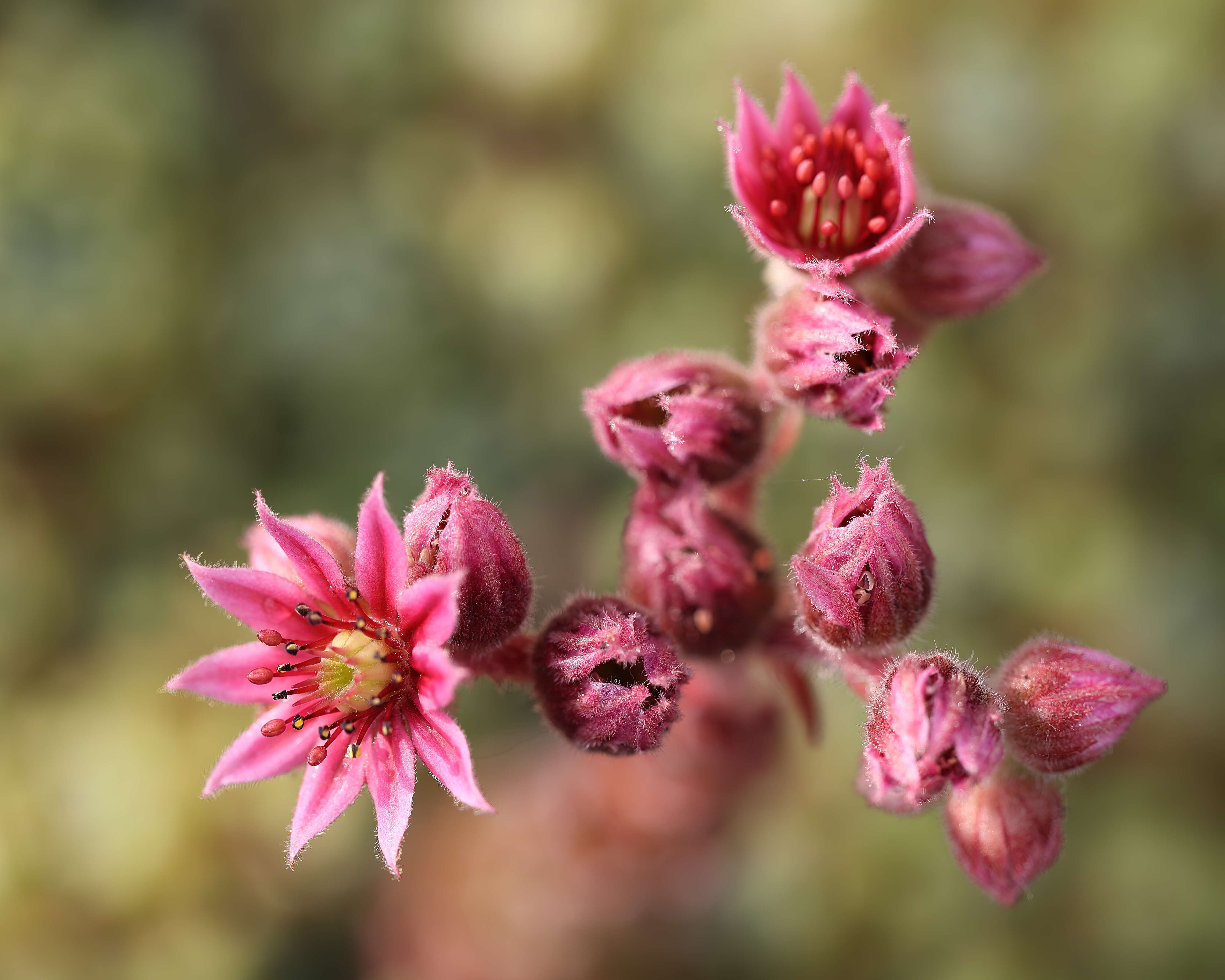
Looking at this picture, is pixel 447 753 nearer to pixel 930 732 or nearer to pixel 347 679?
pixel 347 679

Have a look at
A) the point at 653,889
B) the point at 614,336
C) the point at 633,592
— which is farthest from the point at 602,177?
the point at 653,889

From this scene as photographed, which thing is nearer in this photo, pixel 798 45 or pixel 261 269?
pixel 798 45

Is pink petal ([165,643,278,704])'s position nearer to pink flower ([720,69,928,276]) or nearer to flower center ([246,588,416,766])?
flower center ([246,588,416,766])

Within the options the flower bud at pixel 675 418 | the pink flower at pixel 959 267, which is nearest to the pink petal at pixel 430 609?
the flower bud at pixel 675 418

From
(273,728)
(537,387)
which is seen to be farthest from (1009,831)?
(537,387)

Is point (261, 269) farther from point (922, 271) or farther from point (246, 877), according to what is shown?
point (922, 271)

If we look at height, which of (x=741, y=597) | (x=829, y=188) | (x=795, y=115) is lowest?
(x=741, y=597)

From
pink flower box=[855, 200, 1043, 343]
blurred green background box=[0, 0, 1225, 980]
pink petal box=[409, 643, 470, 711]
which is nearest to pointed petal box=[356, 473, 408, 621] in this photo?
pink petal box=[409, 643, 470, 711]
